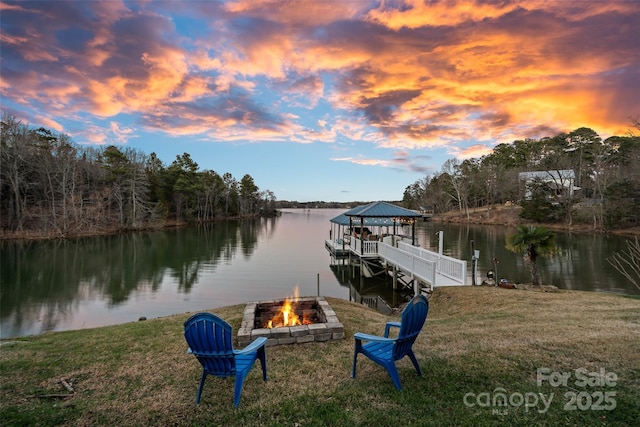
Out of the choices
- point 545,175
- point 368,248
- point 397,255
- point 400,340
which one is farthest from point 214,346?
point 545,175

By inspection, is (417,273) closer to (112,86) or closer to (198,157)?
(112,86)

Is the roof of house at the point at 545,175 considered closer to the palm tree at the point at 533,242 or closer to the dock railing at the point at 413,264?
the dock railing at the point at 413,264

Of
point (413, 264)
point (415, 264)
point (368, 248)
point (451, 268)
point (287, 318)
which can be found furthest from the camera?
point (368, 248)

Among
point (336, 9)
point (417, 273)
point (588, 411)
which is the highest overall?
point (336, 9)

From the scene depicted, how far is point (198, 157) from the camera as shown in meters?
46.3

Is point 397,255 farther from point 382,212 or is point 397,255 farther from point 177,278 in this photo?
point 177,278

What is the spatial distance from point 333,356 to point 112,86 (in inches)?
656

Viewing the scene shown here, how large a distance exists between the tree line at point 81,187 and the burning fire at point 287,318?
99.6 ft

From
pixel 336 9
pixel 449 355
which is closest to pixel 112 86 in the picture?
pixel 336 9

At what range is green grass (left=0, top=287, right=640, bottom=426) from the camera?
2.34 metres

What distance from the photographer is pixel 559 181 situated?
134 feet

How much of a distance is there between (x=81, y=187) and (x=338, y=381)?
1469 inches

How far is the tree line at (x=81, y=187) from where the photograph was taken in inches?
998

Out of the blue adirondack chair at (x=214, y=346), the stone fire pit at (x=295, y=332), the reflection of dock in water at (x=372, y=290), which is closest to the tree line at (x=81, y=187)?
the reflection of dock in water at (x=372, y=290)
